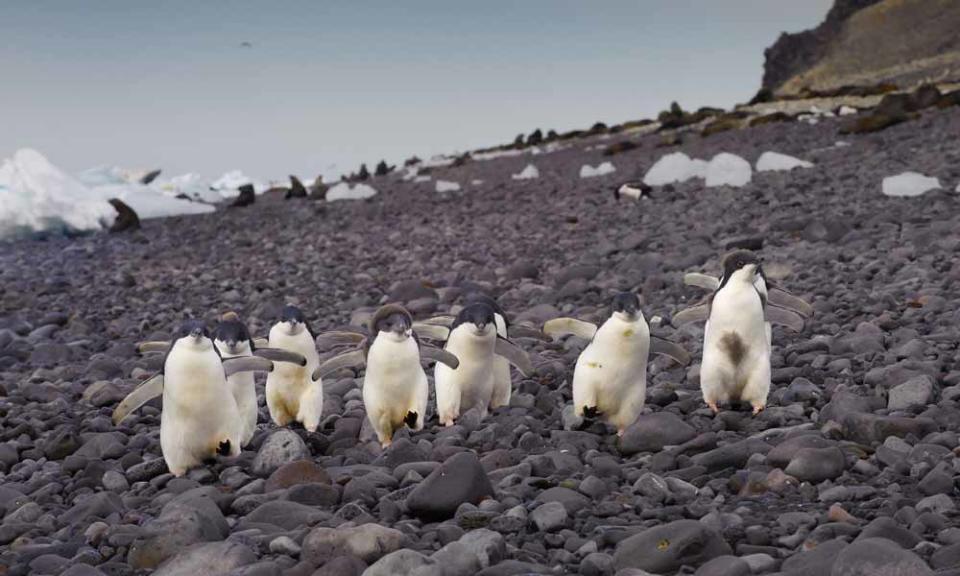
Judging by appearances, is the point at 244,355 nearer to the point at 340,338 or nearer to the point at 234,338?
the point at 234,338

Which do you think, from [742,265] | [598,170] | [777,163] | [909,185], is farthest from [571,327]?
[598,170]

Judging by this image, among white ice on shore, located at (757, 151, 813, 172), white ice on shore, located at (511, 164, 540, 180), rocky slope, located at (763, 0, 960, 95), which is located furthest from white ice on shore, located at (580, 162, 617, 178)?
rocky slope, located at (763, 0, 960, 95)

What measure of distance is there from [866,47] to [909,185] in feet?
138

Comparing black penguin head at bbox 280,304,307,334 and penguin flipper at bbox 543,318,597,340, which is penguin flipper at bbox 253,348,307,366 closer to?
black penguin head at bbox 280,304,307,334

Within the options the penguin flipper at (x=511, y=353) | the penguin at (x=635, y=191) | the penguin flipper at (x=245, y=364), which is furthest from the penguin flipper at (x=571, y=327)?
the penguin at (x=635, y=191)

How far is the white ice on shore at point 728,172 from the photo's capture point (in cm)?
1429

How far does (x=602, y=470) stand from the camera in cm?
406

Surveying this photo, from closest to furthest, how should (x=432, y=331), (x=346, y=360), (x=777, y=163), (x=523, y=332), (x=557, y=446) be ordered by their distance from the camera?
1. (x=557, y=446)
2. (x=346, y=360)
3. (x=432, y=331)
4. (x=523, y=332)
5. (x=777, y=163)

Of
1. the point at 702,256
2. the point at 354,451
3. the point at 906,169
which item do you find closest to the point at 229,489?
the point at 354,451

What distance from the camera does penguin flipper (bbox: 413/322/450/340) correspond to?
5844 millimetres

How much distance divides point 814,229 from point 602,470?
6499 millimetres

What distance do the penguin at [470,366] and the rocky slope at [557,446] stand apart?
0.46 ft

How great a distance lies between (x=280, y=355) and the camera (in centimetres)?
511

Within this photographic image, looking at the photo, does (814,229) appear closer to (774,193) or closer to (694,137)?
(774,193)
